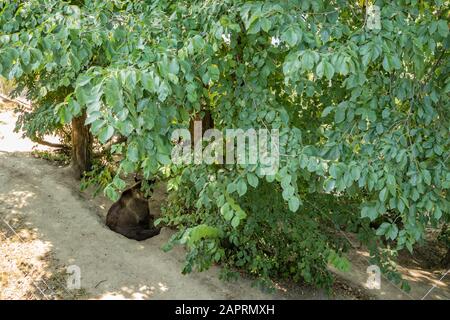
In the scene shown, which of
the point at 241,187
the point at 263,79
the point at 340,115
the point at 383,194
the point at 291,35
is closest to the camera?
the point at 291,35

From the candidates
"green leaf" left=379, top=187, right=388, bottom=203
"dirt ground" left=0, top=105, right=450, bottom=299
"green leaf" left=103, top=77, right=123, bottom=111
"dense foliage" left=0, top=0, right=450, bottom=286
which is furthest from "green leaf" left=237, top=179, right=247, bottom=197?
"dirt ground" left=0, top=105, right=450, bottom=299

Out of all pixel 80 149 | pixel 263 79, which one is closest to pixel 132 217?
pixel 80 149

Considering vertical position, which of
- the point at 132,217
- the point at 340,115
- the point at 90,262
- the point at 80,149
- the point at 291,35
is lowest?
the point at 90,262

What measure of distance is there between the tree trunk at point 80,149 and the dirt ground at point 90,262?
12.6 inches

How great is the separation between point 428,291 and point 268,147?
521 centimetres

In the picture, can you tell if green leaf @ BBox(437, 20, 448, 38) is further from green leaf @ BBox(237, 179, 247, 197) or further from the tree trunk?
the tree trunk

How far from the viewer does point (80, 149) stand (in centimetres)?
794

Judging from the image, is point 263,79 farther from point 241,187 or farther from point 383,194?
point 383,194

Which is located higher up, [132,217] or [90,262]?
[132,217]

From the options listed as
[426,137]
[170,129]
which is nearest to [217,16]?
[170,129]

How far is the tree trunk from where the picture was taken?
793 centimetres

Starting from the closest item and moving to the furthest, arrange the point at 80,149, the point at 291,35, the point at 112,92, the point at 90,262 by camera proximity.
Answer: the point at 112,92 < the point at 291,35 < the point at 90,262 < the point at 80,149

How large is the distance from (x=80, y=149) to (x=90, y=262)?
291 centimetres

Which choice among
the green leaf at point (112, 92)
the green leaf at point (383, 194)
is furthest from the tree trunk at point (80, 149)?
the green leaf at point (383, 194)
